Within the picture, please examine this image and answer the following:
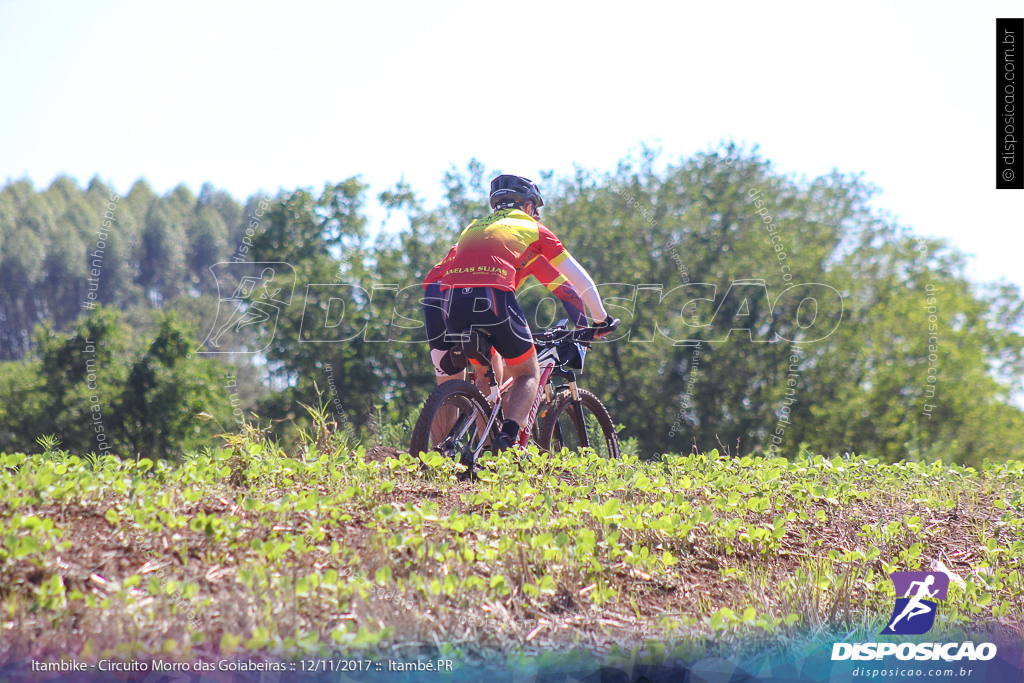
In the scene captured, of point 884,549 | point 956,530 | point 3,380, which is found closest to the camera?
point 884,549

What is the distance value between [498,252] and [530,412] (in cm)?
111

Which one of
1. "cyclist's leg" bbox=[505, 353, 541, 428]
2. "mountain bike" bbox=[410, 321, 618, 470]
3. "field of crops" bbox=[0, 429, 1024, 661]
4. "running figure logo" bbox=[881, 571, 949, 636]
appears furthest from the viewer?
"cyclist's leg" bbox=[505, 353, 541, 428]

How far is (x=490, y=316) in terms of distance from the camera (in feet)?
15.1

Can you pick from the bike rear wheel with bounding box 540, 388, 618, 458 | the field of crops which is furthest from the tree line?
the field of crops

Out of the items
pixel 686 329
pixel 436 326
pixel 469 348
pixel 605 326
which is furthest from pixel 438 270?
pixel 686 329

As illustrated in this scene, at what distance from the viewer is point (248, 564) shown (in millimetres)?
2621

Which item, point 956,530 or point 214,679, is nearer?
point 214,679

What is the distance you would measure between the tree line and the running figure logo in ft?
52.7

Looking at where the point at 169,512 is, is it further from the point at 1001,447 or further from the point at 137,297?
the point at 137,297

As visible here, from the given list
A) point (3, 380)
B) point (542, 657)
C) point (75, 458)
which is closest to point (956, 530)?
point (542, 657)

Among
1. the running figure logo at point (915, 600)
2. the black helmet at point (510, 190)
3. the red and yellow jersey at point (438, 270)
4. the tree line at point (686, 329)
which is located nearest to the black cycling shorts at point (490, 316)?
the red and yellow jersey at point (438, 270)

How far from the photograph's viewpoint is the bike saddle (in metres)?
4.62

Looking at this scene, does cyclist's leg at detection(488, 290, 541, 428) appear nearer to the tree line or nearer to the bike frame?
the bike frame

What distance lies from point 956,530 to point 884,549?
0.82m
